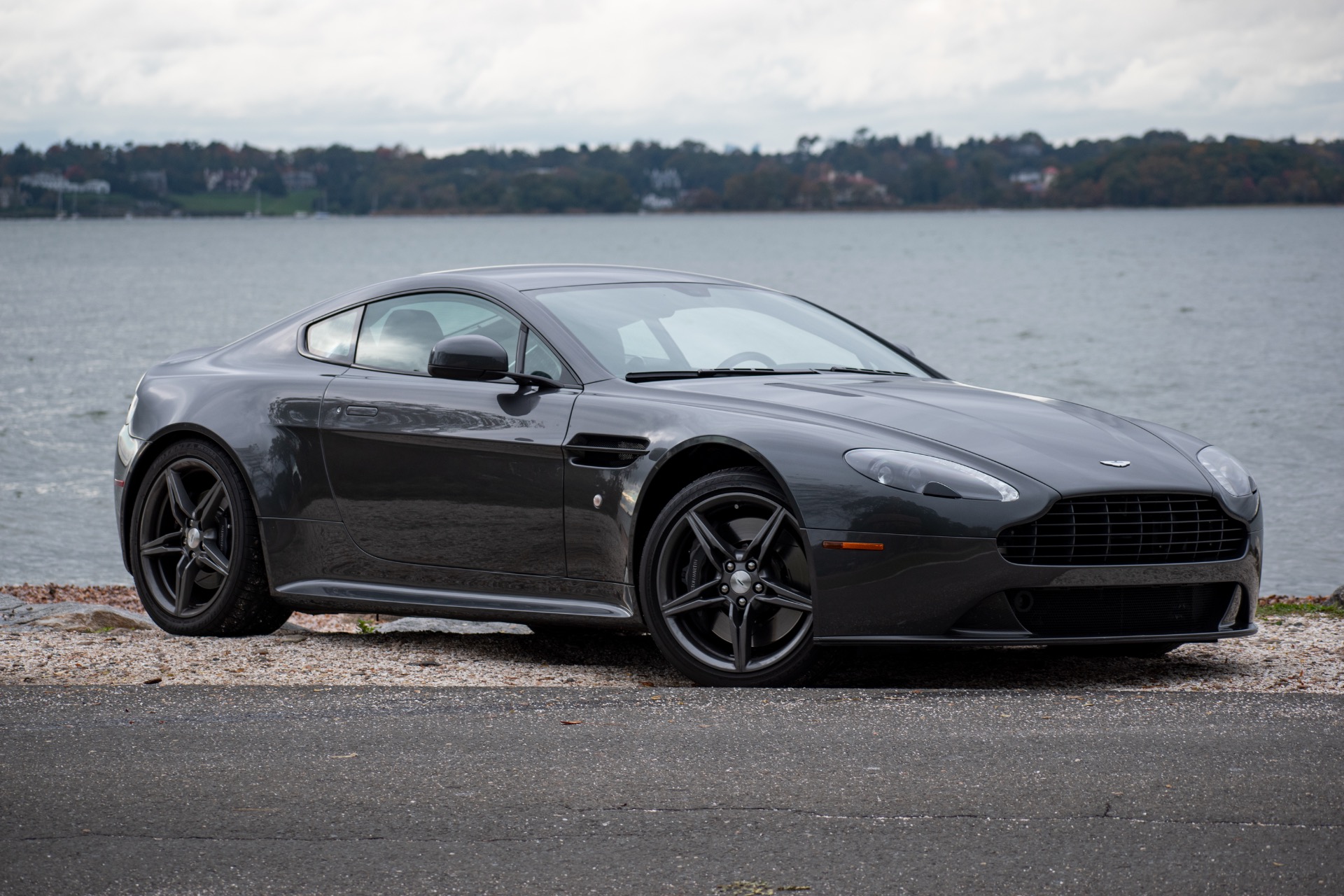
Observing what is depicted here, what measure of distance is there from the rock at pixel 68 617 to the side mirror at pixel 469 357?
2602 millimetres

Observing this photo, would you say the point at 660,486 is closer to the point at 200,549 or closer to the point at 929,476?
the point at 929,476

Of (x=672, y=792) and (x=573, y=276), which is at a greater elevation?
(x=573, y=276)

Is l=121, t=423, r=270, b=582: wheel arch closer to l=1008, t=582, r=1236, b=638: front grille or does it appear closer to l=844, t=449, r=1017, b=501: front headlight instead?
l=844, t=449, r=1017, b=501: front headlight

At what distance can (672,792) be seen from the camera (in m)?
3.98

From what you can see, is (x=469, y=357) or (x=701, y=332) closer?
(x=469, y=357)

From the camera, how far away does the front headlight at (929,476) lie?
16.7ft

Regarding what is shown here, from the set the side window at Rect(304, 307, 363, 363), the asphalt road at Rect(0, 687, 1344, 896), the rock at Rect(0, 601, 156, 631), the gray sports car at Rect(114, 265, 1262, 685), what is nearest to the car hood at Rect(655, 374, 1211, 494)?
the gray sports car at Rect(114, 265, 1262, 685)

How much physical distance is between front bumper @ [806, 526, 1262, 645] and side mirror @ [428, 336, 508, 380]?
1.29 metres

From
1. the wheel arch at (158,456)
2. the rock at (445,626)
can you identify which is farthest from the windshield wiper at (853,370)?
the rock at (445,626)

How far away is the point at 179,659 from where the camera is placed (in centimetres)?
620

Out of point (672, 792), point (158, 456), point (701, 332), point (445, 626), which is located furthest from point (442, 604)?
point (445, 626)

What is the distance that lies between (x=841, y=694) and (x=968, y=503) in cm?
69

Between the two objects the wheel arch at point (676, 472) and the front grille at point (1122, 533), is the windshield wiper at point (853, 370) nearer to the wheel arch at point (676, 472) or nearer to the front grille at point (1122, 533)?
the wheel arch at point (676, 472)

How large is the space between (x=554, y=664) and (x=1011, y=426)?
1.93 m
